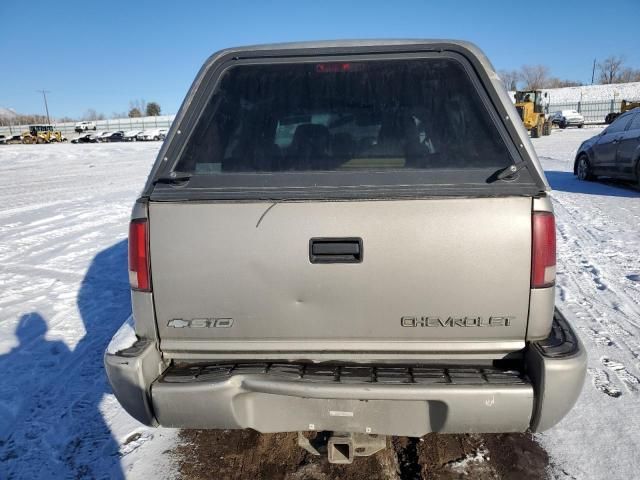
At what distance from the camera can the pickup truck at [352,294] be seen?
196 centimetres

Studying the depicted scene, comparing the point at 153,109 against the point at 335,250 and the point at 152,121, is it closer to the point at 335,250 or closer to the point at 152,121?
the point at 152,121

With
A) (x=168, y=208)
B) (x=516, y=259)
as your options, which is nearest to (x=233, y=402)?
(x=168, y=208)

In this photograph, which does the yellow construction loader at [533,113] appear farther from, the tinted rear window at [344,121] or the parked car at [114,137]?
the parked car at [114,137]

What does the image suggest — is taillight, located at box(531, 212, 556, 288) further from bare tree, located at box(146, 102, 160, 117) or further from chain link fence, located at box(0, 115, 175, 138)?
bare tree, located at box(146, 102, 160, 117)

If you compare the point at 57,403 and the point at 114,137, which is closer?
the point at 57,403

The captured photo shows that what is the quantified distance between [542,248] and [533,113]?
34.1m

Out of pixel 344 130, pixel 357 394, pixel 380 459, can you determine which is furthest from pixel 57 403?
pixel 344 130

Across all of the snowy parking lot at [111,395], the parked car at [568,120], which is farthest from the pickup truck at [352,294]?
the parked car at [568,120]

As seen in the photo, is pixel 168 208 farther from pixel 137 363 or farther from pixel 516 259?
pixel 516 259

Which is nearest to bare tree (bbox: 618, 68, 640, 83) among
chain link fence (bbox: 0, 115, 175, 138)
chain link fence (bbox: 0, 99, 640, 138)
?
chain link fence (bbox: 0, 99, 640, 138)

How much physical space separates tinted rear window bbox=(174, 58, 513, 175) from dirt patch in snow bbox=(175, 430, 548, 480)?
5.24ft

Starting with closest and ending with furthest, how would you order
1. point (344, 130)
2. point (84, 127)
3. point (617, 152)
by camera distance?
1. point (344, 130)
2. point (617, 152)
3. point (84, 127)

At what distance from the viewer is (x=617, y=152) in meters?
10.3

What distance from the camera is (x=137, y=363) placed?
201 centimetres
